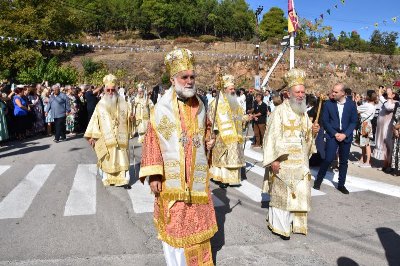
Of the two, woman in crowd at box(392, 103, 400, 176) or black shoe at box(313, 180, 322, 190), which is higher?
woman in crowd at box(392, 103, 400, 176)

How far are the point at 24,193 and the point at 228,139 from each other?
13.4 ft

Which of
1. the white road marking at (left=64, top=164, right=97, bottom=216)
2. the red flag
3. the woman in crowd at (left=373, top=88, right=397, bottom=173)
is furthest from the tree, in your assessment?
the white road marking at (left=64, top=164, right=97, bottom=216)

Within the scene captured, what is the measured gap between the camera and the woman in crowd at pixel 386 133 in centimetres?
931

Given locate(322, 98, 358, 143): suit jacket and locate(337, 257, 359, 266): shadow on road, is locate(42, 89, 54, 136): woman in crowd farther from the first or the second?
locate(337, 257, 359, 266): shadow on road

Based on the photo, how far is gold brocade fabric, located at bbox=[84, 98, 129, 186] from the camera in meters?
7.55

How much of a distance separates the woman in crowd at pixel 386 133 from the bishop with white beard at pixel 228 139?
12.7ft

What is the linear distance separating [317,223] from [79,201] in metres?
4.02

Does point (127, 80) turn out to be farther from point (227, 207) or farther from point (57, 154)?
point (227, 207)

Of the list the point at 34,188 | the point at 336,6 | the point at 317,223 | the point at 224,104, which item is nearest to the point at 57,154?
the point at 34,188

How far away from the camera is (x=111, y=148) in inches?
301

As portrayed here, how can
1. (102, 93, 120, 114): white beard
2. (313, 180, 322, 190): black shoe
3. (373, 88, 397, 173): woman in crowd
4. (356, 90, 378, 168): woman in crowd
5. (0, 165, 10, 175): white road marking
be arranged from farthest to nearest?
(356, 90, 378, 168): woman in crowd → (373, 88, 397, 173): woman in crowd → (0, 165, 10, 175): white road marking → (102, 93, 120, 114): white beard → (313, 180, 322, 190): black shoe

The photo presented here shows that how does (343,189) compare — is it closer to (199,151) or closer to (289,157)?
(289,157)

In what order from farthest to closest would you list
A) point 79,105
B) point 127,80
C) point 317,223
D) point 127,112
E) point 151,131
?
point 127,80, point 79,105, point 127,112, point 317,223, point 151,131

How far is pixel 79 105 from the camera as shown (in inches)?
645
